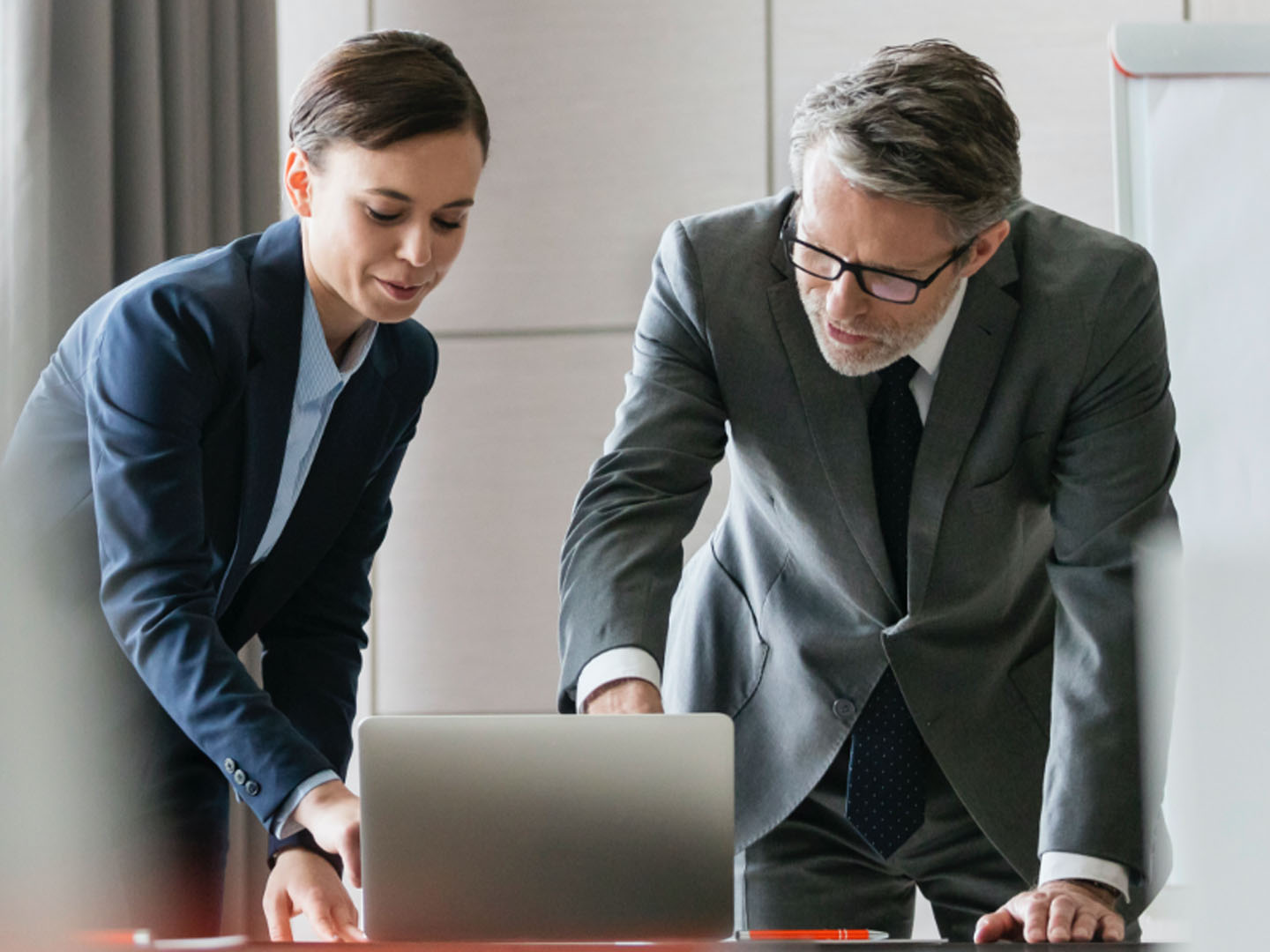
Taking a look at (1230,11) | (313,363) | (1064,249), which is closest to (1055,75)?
(1230,11)

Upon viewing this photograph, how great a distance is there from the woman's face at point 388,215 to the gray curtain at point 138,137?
33 cm

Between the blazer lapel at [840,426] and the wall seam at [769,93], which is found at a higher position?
the wall seam at [769,93]

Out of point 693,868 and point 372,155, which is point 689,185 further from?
point 693,868

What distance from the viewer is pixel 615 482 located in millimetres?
1497

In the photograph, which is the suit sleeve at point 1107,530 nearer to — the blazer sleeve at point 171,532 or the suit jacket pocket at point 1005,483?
the suit jacket pocket at point 1005,483

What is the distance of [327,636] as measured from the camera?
1592mm

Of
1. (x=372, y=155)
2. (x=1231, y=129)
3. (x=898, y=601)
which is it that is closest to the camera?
(x=372, y=155)

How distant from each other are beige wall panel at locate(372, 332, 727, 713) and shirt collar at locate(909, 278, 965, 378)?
4.64ft

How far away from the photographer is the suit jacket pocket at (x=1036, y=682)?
1.56 meters

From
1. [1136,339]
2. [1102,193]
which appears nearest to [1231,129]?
[1102,193]

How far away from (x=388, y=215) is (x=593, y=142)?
1589 millimetres

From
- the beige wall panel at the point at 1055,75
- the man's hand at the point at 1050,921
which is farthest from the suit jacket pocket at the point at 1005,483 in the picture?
the beige wall panel at the point at 1055,75

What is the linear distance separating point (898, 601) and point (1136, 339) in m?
0.38

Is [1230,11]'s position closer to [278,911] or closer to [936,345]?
[936,345]
